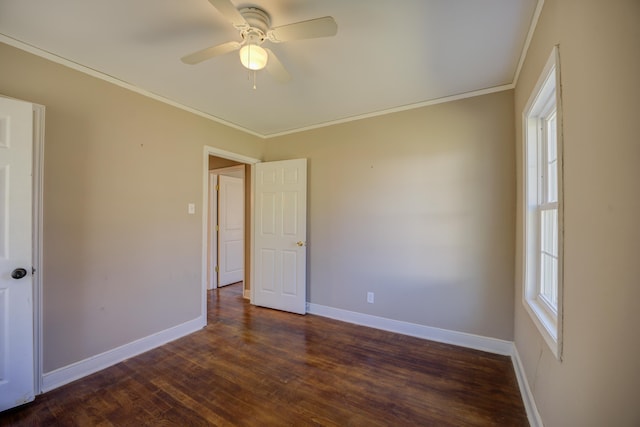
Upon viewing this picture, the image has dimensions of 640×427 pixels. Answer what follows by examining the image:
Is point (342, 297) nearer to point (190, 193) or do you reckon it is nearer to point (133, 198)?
point (190, 193)

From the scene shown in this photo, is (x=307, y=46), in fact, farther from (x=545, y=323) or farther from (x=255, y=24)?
(x=545, y=323)

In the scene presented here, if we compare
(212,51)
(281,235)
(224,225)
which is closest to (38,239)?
(212,51)

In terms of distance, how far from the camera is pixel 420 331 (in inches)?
113

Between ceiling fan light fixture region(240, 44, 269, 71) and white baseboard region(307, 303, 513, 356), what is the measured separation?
2811 mm

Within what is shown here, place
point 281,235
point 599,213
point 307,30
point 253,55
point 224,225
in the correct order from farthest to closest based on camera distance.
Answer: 1. point 224,225
2. point 281,235
3. point 253,55
4. point 307,30
5. point 599,213

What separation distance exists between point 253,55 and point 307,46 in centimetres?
51

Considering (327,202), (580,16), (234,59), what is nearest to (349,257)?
(327,202)

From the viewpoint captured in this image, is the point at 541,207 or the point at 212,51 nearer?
the point at 212,51

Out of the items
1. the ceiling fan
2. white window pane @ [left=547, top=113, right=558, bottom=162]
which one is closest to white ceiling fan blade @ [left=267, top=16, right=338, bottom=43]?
the ceiling fan

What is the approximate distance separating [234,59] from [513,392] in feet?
10.8

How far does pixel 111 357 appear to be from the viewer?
7.69 ft

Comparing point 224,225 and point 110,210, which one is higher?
point 110,210

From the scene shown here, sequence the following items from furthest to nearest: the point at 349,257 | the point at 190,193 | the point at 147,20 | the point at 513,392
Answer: the point at 349,257, the point at 190,193, the point at 513,392, the point at 147,20

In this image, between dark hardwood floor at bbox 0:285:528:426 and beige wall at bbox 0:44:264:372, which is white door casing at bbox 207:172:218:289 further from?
dark hardwood floor at bbox 0:285:528:426
